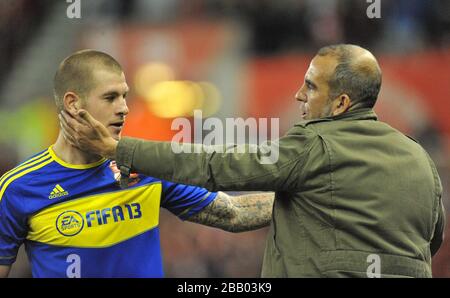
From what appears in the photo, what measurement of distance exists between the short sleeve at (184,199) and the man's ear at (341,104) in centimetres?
85

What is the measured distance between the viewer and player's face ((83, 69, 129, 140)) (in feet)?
10.9

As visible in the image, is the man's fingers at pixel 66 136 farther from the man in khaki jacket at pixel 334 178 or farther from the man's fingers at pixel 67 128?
the man in khaki jacket at pixel 334 178

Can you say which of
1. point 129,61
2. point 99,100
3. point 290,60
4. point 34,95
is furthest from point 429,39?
point 99,100

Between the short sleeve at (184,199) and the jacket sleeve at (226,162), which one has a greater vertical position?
the jacket sleeve at (226,162)

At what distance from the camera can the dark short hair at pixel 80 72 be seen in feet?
11.0

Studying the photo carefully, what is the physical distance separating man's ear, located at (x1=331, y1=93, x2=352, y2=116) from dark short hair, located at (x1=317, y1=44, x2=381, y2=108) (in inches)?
0.6

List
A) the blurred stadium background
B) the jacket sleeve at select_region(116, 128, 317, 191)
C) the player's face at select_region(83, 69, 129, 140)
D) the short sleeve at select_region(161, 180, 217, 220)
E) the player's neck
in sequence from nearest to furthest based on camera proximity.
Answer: the jacket sleeve at select_region(116, 128, 317, 191) < the player's face at select_region(83, 69, 129, 140) < the player's neck < the short sleeve at select_region(161, 180, 217, 220) < the blurred stadium background

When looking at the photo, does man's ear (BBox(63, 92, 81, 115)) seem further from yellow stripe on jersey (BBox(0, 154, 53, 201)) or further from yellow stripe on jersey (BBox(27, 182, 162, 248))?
yellow stripe on jersey (BBox(27, 182, 162, 248))

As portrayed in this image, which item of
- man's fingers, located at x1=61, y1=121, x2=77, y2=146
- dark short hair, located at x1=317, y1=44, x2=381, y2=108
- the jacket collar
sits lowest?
man's fingers, located at x1=61, y1=121, x2=77, y2=146

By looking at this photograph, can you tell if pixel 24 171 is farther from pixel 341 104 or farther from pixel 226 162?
pixel 341 104

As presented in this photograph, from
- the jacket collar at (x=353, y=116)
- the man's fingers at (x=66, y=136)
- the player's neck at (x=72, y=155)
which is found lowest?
the player's neck at (x=72, y=155)

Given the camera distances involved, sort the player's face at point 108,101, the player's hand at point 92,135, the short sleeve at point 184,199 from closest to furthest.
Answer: the player's hand at point 92,135 < the player's face at point 108,101 < the short sleeve at point 184,199

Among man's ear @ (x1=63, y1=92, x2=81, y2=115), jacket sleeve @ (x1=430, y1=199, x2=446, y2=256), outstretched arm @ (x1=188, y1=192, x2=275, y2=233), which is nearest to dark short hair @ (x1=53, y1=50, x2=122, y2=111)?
man's ear @ (x1=63, y1=92, x2=81, y2=115)

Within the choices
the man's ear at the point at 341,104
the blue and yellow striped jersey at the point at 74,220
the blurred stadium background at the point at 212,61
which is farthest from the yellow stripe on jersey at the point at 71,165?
the blurred stadium background at the point at 212,61
